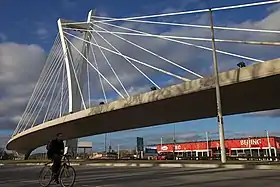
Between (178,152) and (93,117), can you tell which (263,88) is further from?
(178,152)

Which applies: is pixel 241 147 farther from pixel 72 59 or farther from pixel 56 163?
pixel 56 163

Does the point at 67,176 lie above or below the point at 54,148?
below

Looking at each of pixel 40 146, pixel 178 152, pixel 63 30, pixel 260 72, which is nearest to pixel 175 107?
pixel 260 72

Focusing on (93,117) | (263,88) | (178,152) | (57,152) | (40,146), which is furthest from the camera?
(178,152)

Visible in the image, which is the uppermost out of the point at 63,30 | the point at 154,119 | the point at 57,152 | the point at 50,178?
the point at 63,30

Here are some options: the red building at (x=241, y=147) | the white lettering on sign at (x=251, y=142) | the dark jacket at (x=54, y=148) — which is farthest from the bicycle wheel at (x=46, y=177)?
the white lettering on sign at (x=251, y=142)

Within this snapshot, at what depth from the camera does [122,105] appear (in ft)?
106

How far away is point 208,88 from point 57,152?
1652 centimetres

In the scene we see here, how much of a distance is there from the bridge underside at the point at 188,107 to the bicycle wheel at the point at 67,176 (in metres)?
15.2

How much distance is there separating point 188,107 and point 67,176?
2285 centimetres

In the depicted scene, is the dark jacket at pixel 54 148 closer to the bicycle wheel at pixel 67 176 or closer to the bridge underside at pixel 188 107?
the bicycle wheel at pixel 67 176

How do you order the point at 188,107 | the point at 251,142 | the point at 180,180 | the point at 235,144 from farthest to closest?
1. the point at 235,144
2. the point at 251,142
3. the point at 188,107
4. the point at 180,180

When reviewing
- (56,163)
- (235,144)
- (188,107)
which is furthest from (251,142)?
(56,163)

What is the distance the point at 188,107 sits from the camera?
104 ft
